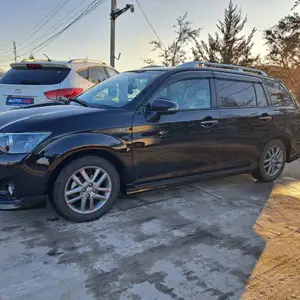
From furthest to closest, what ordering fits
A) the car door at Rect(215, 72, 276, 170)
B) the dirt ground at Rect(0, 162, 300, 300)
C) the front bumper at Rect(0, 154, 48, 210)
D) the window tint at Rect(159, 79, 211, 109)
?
1. the car door at Rect(215, 72, 276, 170)
2. the window tint at Rect(159, 79, 211, 109)
3. the front bumper at Rect(0, 154, 48, 210)
4. the dirt ground at Rect(0, 162, 300, 300)

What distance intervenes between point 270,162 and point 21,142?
143 inches

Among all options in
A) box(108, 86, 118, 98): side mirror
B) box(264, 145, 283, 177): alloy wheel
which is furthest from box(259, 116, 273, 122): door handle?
box(108, 86, 118, 98): side mirror

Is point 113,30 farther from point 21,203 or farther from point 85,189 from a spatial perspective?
point 21,203

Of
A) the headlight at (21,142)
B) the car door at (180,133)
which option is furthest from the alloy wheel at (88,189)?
the headlight at (21,142)

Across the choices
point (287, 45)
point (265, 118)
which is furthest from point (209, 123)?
point (287, 45)

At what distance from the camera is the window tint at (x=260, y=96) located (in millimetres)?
4750

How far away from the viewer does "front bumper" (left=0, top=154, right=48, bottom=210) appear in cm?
299

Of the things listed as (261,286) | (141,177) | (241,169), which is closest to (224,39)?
(241,169)

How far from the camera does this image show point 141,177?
3658 mm

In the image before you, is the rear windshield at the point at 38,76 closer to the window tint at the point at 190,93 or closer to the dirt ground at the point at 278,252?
the window tint at the point at 190,93

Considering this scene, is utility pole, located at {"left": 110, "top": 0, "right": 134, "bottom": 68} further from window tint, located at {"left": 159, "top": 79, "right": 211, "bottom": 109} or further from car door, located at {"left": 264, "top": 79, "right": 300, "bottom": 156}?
window tint, located at {"left": 159, "top": 79, "right": 211, "bottom": 109}

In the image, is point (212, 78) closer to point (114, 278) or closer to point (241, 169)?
point (241, 169)

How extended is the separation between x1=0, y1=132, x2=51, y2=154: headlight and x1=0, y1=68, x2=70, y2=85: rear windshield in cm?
292

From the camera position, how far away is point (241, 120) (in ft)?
14.4
